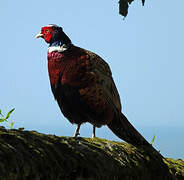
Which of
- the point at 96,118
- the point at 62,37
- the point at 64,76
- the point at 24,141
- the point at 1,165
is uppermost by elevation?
the point at 62,37

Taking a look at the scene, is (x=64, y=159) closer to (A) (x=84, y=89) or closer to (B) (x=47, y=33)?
(A) (x=84, y=89)

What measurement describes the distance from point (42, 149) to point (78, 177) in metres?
0.31

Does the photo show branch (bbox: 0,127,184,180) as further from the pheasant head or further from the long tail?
the pheasant head

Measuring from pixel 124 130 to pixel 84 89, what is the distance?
2.03 feet

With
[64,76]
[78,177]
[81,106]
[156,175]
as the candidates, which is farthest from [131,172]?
[64,76]

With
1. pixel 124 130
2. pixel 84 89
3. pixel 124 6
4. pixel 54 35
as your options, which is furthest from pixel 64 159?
pixel 54 35

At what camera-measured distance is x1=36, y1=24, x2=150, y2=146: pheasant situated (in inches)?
145

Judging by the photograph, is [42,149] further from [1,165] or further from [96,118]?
[96,118]

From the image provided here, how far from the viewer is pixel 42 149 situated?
2307mm

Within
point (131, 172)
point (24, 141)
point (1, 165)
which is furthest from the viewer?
point (131, 172)

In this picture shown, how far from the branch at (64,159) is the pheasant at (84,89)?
1.76 feet

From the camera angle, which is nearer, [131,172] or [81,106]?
[131,172]

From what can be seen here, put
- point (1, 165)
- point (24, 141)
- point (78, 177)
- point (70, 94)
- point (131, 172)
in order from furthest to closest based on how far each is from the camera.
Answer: point (70, 94)
point (131, 172)
point (78, 177)
point (24, 141)
point (1, 165)

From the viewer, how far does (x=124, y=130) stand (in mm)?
3910
